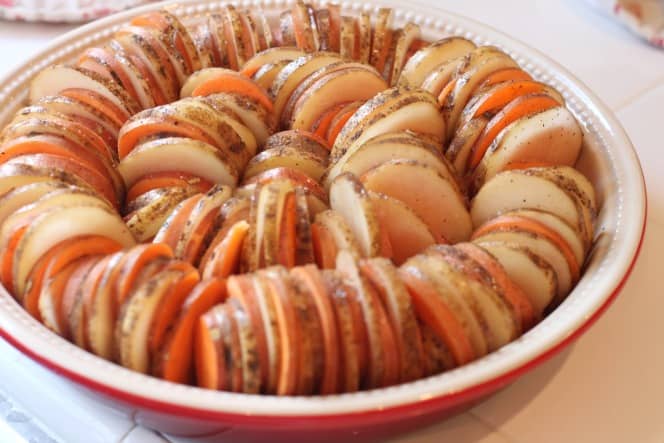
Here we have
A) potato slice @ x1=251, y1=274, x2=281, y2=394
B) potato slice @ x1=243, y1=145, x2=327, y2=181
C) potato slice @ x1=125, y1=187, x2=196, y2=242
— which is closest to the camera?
potato slice @ x1=251, y1=274, x2=281, y2=394

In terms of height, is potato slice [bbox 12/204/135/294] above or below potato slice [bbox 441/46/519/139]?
below

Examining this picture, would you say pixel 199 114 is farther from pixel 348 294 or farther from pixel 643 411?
pixel 643 411

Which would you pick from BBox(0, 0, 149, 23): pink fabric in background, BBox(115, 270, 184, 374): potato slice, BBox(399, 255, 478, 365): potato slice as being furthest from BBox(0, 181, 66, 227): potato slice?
BBox(0, 0, 149, 23): pink fabric in background

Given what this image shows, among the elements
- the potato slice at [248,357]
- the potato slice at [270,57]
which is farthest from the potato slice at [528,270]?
the potato slice at [270,57]

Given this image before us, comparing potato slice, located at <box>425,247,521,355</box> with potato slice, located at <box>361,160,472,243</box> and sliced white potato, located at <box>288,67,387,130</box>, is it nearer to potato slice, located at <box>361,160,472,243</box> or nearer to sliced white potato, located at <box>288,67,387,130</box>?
potato slice, located at <box>361,160,472,243</box>

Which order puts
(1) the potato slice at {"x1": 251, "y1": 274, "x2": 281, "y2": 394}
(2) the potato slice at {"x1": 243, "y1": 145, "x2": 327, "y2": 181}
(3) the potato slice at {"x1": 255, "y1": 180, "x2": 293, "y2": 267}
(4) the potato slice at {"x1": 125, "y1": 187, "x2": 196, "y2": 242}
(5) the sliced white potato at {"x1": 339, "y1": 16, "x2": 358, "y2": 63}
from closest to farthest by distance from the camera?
(1) the potato slice at {"x1": 251, "y1": 274, "x2": 281, "y2": 394}, (3) the potato slice at {"x1": 255, "y1": 180, "x2": 293, "y2": 267}, (4) the potato slice at {"x1": 125, "y1": 187, "x2": 196, "y2": 242}, (2) the potato slice at {"x1": 243, "y1": 145, "x2": 327, "y2": 181}, (5) the sliced white potato at {"x1": 339, "y1": 16, "x2": 358, "y2": 63}

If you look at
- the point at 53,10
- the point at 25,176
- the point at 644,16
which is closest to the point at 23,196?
the point at 25,176

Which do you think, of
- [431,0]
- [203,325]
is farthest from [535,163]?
[431,0]
